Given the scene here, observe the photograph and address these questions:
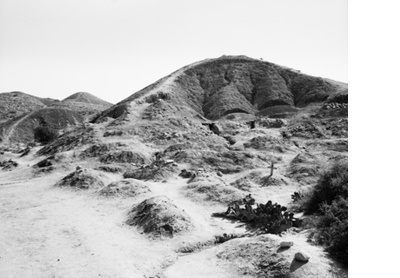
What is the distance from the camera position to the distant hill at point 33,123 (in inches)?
2090

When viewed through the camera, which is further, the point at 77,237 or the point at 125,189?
the point at 125,189

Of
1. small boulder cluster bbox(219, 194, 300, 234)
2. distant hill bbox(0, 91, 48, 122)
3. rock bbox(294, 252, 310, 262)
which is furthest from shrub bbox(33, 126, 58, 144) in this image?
rock bbox(294, 252, 310, 262)

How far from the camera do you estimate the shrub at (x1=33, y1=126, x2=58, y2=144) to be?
165ft

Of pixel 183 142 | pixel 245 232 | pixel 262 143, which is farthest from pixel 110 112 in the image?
pixel 245 232

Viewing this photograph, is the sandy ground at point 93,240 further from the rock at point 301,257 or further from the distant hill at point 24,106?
the distant hill at point 24,106

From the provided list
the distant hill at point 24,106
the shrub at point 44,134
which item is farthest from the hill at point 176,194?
the distant hill at point 24,106

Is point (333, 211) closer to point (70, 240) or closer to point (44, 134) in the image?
point (70, 240)

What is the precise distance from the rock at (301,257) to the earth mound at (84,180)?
1504 centimetres

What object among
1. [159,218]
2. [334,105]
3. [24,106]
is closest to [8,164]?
[159,218]

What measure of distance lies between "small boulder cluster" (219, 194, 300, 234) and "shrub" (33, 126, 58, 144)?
132 ft

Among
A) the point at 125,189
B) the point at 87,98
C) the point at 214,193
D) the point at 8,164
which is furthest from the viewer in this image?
the point at 87,98

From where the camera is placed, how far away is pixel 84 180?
72.0ft

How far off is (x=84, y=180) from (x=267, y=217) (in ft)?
41.7

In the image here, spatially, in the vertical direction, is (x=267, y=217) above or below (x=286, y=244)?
below
